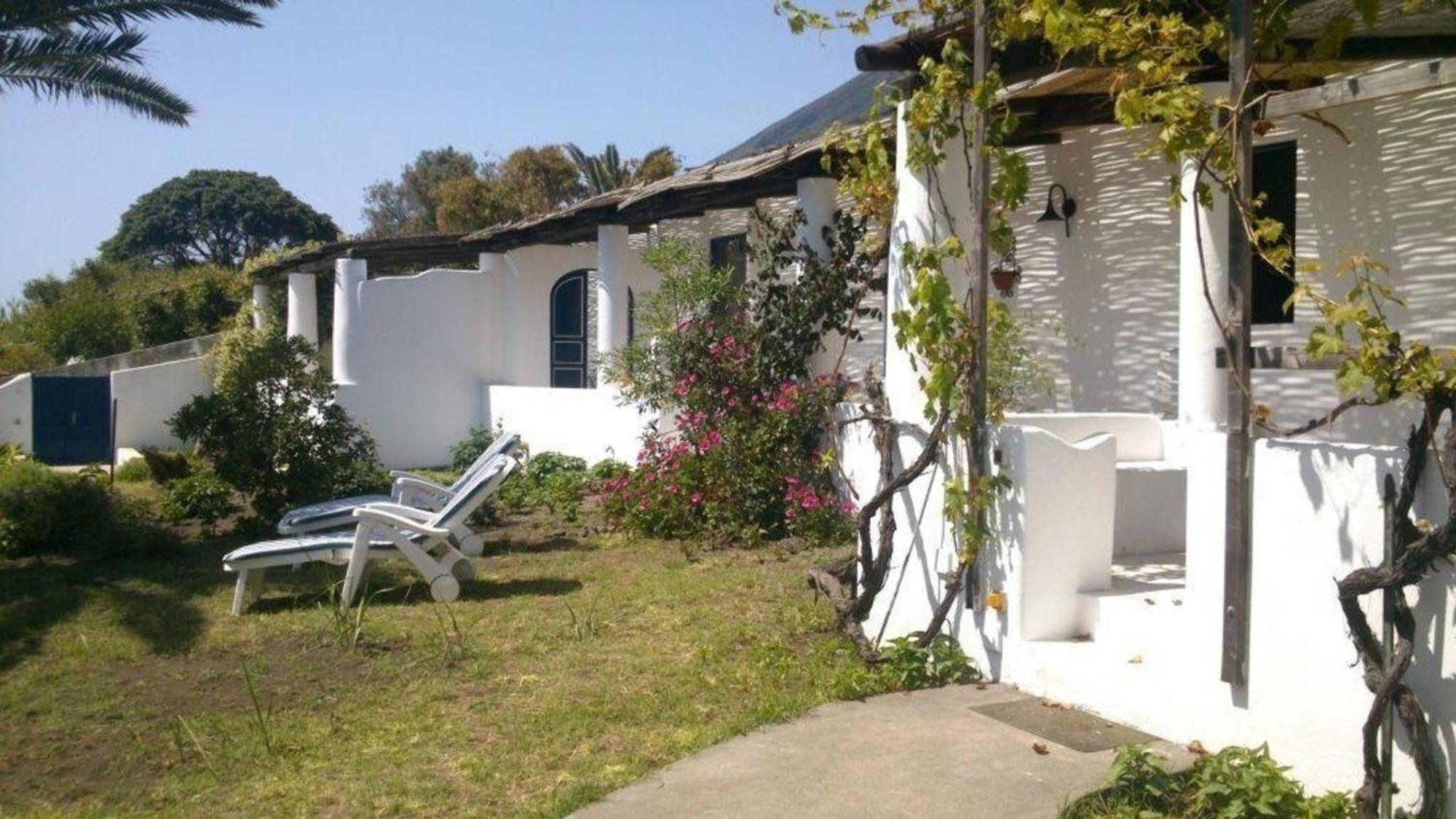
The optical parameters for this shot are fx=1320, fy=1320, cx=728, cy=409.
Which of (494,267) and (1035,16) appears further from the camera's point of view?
(494,267)

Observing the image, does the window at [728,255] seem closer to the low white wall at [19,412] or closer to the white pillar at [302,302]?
the white pillar at [302,302]

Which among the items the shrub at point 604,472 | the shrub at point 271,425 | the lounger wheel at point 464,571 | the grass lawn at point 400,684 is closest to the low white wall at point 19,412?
the shrub at point 271,425

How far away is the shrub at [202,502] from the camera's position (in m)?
12.9

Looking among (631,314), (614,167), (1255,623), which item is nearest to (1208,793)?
(1255,623)

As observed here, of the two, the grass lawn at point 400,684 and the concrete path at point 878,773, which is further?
the grass lawn at point 400,684

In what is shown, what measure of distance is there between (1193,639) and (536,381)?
48.0 feet

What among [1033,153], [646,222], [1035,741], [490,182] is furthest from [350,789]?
[490,182]

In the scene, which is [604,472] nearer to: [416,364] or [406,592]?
[406,592]

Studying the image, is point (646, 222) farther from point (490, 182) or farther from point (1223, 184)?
point (490, 182)

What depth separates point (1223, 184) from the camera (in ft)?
16.9

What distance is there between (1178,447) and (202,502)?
924cm

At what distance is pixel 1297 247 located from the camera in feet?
28.5

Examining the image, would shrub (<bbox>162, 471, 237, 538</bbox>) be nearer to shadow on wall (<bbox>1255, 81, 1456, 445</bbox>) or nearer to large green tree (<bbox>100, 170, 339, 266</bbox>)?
shadow on wall (<bbox>1255, 81, 1456, 445</bbox>)

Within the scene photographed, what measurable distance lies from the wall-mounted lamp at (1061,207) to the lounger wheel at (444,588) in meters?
5.49
